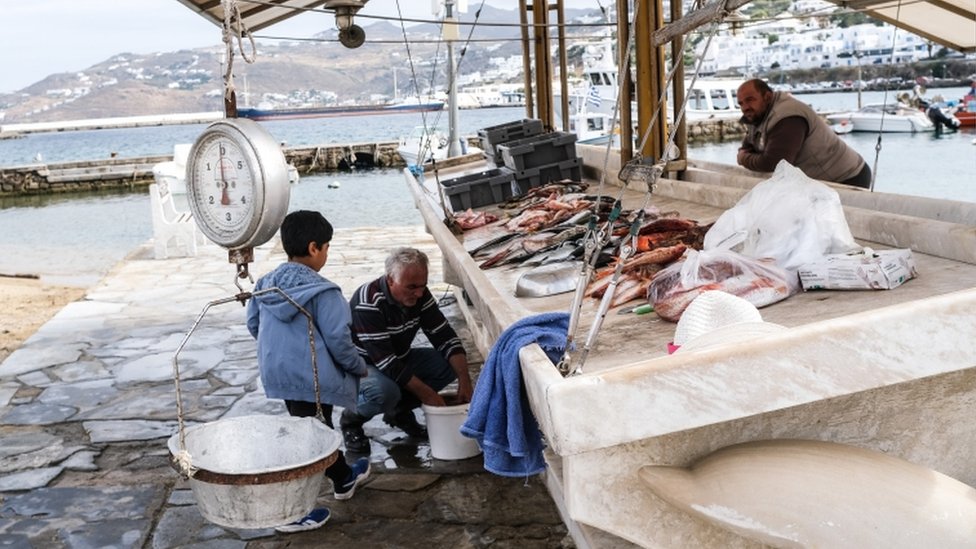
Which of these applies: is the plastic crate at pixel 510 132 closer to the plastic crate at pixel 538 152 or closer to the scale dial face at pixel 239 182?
the plastic crate at pixel 538 152

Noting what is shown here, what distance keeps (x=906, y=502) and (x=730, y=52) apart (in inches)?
5643

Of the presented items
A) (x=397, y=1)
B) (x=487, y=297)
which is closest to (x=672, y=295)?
(x=487, y=297)

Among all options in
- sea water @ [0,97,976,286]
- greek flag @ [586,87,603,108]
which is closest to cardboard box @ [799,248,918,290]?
sea water @ [0,97,976,286]

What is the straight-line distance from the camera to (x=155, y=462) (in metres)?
6.43

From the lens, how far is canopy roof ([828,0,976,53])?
11305mm

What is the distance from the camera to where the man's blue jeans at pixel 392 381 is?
6.24 meters

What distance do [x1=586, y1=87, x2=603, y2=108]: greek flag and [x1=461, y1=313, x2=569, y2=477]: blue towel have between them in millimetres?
45310

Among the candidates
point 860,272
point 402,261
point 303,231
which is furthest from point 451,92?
point 860,272

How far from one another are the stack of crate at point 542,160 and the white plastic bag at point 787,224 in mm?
5340

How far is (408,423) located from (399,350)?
2.32 ft

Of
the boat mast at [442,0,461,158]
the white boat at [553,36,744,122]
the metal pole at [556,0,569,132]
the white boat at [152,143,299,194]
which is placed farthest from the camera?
the white boat at [553,36,744,122]

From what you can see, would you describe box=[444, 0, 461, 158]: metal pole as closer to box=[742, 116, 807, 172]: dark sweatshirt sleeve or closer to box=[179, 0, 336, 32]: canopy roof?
box=[179, 0, 336, 32]: canopy roof

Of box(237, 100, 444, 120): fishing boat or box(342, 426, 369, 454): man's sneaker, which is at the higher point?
box(237, 100, 444, 120): fishing boat

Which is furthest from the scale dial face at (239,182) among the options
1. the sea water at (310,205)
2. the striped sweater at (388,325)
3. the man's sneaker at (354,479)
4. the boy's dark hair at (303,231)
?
the sea water at (310,205)
